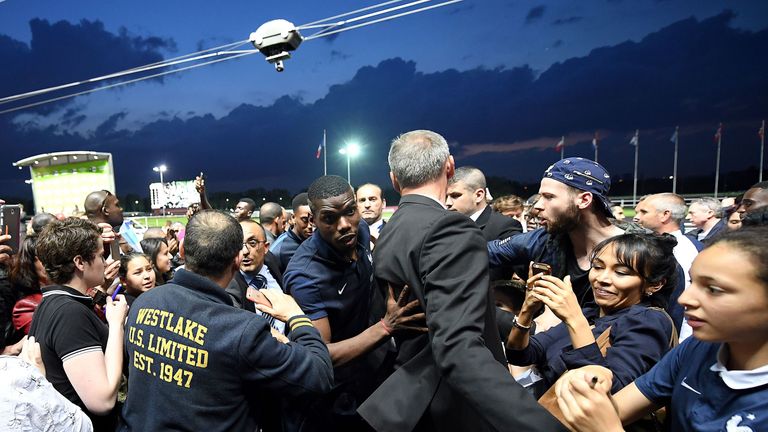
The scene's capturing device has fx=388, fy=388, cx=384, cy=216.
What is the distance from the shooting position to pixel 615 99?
69.1 m

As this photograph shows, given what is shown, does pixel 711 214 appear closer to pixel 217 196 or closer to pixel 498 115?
pixel 217 196

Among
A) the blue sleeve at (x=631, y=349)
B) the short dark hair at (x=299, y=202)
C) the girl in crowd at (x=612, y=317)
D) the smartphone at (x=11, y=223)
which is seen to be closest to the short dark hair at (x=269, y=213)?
the short dark hair at (x=299, y=202)

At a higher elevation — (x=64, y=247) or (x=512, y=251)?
(x=64, y=247)

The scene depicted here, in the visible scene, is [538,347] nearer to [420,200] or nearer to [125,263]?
[420,200]

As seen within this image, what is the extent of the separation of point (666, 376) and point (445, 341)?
80 centimetres

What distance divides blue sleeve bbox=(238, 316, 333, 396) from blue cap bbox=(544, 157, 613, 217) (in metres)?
1.88

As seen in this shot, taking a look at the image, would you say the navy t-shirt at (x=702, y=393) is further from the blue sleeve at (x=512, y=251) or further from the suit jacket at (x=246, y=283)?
the suit jacket at (x=246, y=283)

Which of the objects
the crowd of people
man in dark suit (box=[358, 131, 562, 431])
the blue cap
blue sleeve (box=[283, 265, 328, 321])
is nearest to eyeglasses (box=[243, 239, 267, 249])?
the crowd of people

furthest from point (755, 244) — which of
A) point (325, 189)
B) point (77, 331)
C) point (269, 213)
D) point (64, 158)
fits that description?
point (64, 158)

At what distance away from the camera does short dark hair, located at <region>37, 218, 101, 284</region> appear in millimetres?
2281

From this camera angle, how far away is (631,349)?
171 centimetres

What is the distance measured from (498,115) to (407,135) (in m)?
89.4

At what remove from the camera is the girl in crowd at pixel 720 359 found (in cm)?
109

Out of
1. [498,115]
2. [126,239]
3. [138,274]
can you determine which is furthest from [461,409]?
[498,115]
